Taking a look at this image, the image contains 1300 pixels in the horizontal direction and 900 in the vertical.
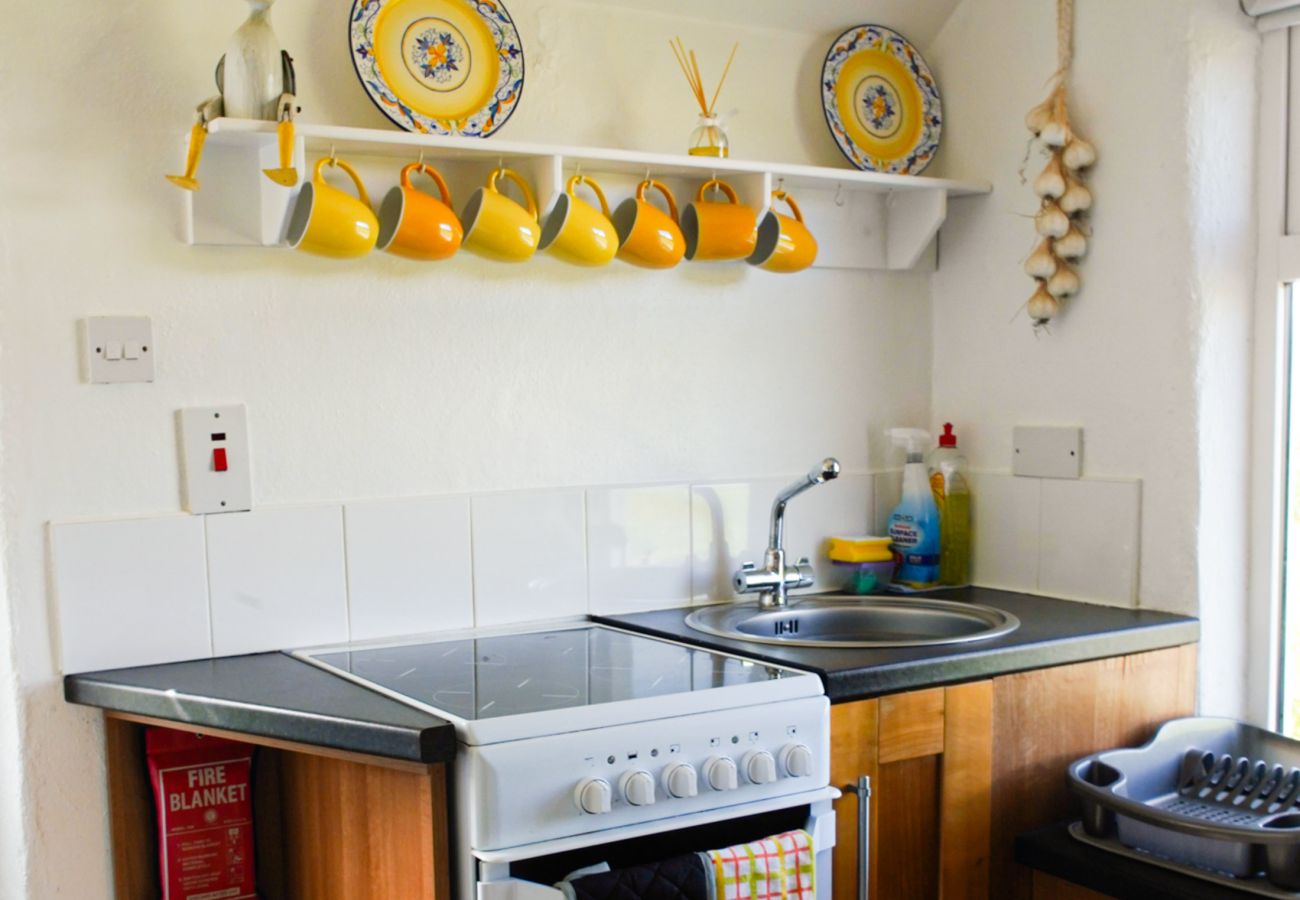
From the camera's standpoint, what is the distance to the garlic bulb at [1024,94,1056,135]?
214 cm

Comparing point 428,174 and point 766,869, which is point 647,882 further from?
point 428,174

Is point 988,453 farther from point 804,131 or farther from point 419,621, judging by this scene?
point 419,621

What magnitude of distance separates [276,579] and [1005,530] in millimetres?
1292

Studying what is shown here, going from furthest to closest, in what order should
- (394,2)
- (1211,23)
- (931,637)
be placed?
(931,637)
(1211,23)
(394,2)

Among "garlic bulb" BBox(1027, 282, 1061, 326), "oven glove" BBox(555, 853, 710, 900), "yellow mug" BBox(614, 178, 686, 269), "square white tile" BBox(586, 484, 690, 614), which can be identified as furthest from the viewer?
"garlic bulb" BBox(1027, 282, 1061, 326)

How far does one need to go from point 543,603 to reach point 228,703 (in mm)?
627

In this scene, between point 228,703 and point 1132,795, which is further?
point 1132,795

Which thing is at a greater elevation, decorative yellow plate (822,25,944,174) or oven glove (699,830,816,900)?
decorative yellow plate (822,25,944,174)

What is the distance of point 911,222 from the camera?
2.32 metres

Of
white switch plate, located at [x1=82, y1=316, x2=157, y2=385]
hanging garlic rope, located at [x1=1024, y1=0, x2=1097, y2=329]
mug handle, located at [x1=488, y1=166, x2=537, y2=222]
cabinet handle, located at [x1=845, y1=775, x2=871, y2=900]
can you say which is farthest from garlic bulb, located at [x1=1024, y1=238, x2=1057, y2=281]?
white switch plate, located at [x1=82, y1=316, x2=157, y2=385]

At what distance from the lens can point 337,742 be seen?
4.65ft

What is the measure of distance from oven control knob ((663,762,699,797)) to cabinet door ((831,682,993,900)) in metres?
0.26

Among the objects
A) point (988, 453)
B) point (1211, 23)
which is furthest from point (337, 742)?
point (1211, 23)

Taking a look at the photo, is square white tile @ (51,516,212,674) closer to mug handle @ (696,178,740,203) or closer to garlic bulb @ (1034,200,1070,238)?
mug handle @ (696,178,740,203)
